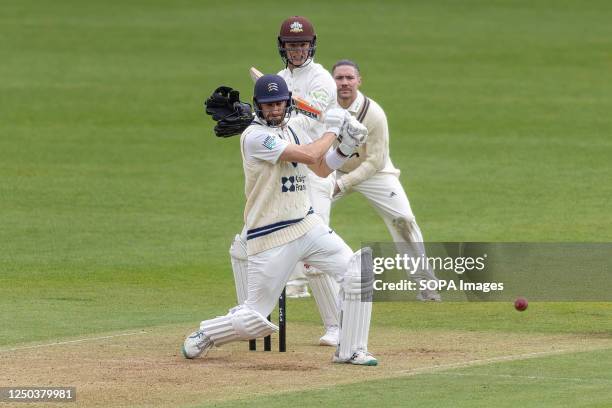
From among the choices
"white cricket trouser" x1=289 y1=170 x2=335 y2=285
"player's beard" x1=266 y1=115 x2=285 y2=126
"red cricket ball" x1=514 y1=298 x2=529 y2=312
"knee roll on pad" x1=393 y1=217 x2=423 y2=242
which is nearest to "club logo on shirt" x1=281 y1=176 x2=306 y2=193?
"player's beard" x1=266 y1=115 x2=285 y2=126

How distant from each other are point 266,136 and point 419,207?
34.5 ft

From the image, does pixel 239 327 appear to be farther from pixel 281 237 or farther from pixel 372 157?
pixel 372 157

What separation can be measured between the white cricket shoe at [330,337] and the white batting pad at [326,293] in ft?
0.14

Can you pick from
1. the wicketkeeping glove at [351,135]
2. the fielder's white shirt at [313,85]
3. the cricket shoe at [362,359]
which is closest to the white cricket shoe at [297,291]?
the fielder's white shirt at [313,85]

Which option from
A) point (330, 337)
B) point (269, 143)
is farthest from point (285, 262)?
point (330, 337)

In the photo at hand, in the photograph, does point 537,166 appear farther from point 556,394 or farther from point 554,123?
point 556,394

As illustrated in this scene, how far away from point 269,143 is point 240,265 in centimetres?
151

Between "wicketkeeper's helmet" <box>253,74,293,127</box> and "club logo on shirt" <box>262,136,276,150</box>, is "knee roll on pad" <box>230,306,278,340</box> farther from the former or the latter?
"wicketkeeper's helmet" <box>253,74,293,127</box>

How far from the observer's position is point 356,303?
Result: 1120 centimetres

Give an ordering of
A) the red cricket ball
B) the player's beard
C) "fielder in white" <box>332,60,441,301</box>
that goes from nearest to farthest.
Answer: the player's beard < the red cricket ball < "fielder in white" <box>332,60,441,301</box>

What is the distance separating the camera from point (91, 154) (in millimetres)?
25875

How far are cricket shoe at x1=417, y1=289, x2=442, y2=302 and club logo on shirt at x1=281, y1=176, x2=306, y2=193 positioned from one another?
13.2 ft

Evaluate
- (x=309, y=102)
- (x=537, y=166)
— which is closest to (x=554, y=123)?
(x=537, y=166)

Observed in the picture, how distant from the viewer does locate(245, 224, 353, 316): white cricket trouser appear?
11.3m
